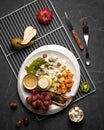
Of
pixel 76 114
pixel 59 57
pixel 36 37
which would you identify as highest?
pixel 36 37

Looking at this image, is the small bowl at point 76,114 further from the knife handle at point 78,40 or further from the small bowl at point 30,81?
the knife handle at point 78,40

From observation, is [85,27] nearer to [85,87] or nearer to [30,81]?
[85,87]

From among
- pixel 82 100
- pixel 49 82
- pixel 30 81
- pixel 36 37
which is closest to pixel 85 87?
pixel 82 100

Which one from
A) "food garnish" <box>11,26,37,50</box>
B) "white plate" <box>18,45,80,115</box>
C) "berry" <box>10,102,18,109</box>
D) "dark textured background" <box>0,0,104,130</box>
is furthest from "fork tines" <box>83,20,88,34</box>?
"berry" <box>10,102,18,109</box>

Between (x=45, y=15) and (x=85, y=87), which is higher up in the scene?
(x=45, y=15)

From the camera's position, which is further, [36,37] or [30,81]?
[36,37]

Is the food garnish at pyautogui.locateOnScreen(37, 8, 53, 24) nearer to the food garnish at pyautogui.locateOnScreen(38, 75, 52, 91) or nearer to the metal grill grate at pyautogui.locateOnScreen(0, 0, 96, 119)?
the metal grill grate at pyautogui.locateOnScreen(0, 0, 96, 119)
